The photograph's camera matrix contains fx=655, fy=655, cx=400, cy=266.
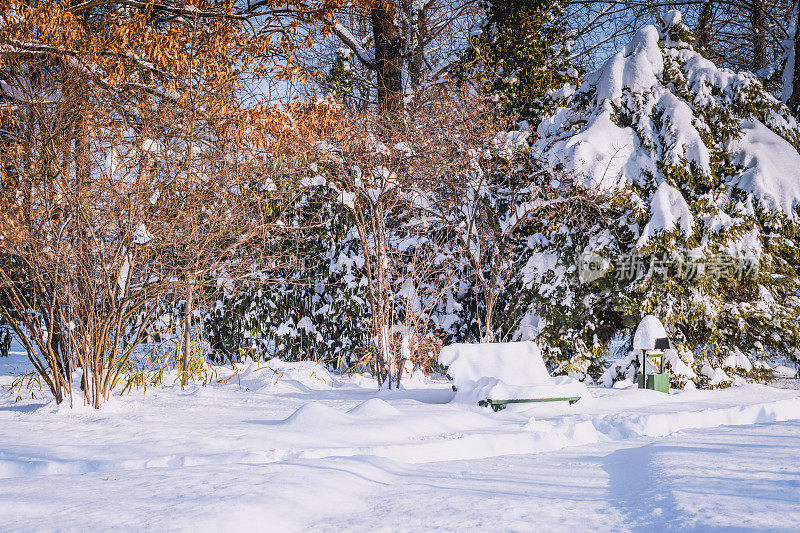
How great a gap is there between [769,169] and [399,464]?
21.3 feet

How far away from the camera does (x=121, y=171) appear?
6.72 m

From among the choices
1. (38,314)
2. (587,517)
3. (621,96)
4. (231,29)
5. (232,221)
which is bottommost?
(587,517)

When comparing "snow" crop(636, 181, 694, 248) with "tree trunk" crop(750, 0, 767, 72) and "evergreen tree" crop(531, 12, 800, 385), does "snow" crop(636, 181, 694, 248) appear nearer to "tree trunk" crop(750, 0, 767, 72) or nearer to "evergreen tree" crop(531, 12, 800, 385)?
"evergreen tree" crop(531, 12, 800, 385)

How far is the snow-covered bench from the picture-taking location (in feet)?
19.4

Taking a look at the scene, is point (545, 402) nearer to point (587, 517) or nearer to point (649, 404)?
point (649, 404)

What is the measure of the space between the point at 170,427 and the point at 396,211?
5.42 m

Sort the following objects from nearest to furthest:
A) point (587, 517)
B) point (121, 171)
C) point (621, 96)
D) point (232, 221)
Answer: point (587, 517)
point (121, 171)
point (232, 221)
point (621, 96)

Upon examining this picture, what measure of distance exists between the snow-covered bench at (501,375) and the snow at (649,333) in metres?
0.94

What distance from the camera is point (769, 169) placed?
802 centimetres

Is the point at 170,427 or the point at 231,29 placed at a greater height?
the point at 231,29

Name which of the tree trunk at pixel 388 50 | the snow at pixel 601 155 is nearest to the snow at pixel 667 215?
the snow at pixel 601 155

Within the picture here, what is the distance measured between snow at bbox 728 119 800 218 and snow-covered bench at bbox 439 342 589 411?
3.56 m

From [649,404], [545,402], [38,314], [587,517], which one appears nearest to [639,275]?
[649,404]

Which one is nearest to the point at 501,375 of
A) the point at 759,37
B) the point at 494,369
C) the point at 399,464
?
the point at 494,369
